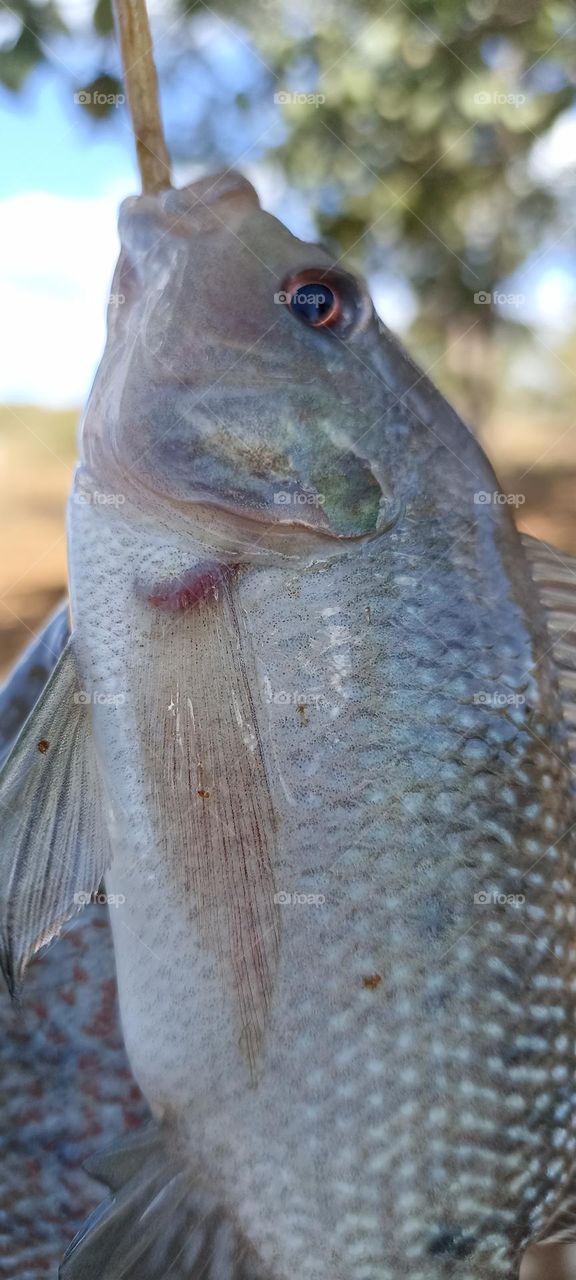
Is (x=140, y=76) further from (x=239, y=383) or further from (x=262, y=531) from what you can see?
(x=262, y=531)

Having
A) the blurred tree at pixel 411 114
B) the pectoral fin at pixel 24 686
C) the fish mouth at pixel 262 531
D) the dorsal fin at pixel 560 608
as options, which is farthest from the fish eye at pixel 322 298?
the blurred tree at pixel 411 114

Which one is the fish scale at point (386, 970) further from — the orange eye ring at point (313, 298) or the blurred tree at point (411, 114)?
the blurred tree at point (411, 114)

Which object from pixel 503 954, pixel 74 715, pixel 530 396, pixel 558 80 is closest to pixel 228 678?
pixel 74 715

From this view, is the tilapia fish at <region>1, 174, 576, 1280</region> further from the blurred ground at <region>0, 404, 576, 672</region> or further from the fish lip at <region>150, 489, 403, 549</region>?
the blurred ground at <region>0, 404, 576, 672</region>

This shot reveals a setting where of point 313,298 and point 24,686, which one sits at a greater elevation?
point 313,298

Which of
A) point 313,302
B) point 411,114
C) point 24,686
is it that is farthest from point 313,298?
point 411,114

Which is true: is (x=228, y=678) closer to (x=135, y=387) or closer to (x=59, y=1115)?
(x=135, y=387)

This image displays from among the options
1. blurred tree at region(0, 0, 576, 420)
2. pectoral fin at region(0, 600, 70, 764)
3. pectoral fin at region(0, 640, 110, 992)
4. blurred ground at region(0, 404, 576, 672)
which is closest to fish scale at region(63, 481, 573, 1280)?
pectoral fin at region(0, 640, 110, 992)
